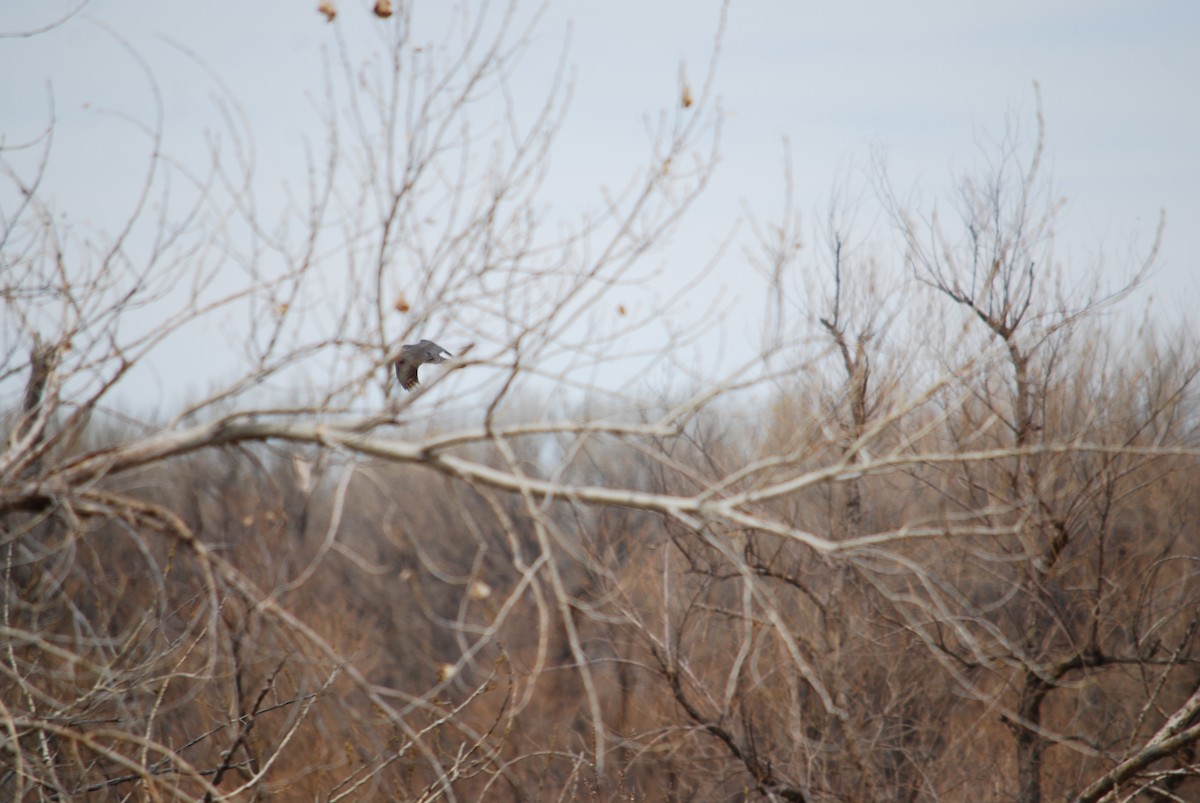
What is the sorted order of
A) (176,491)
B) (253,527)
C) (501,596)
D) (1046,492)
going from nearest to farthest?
(1046,492), (253,527), (176,491), (501,596)

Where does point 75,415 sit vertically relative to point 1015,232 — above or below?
below

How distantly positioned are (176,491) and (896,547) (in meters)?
17.0

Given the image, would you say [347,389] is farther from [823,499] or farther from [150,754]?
[823,499]

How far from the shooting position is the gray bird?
4348mm

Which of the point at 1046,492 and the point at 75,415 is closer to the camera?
the point at 75,415

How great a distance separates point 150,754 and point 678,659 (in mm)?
4332

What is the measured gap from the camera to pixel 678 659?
29.7 ft

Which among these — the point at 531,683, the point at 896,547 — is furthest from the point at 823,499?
the point at 531,683

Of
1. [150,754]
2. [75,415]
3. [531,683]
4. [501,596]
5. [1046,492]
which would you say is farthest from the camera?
[501,596]

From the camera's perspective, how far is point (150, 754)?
631 cm

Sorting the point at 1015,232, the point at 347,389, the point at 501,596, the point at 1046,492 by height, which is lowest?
the point at 501,596

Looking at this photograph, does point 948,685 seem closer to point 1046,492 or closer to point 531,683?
point 1046,492

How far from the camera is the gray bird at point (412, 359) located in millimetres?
4348

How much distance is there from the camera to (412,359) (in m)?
4.35
